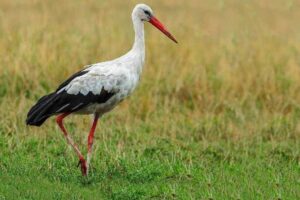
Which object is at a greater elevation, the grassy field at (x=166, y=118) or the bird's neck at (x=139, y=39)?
the bird's neck at (x=139, y=39)

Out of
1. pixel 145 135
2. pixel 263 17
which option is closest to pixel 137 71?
pixel 145 135

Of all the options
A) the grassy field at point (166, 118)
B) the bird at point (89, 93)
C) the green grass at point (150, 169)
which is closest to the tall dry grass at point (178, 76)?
the grassy field at point (166, 118)

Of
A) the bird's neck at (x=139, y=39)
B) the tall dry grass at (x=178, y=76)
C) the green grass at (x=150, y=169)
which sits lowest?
the green grass at (x=150, y=169)

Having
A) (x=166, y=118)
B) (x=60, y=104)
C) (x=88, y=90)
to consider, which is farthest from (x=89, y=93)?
(x=166, y=118)

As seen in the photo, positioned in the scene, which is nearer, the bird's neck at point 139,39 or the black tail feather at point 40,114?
the black tail feather at point 40,114

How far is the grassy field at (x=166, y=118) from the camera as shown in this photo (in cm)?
757

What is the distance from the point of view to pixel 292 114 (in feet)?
34.9

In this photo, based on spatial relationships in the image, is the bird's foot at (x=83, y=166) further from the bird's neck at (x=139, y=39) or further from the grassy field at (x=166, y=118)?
the bird's neck at (x=139, y=39)

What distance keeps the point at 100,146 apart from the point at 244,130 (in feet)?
6.28

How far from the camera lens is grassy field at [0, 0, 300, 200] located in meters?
7.57

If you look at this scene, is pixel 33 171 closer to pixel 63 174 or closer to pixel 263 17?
pixel 63 174

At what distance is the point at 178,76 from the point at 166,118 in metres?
1.49

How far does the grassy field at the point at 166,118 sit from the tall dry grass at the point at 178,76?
16 millimetres

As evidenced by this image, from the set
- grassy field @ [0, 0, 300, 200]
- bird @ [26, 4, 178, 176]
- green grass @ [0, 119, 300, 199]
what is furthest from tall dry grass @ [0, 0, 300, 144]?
bird @ [26, 4, 178, 176]
